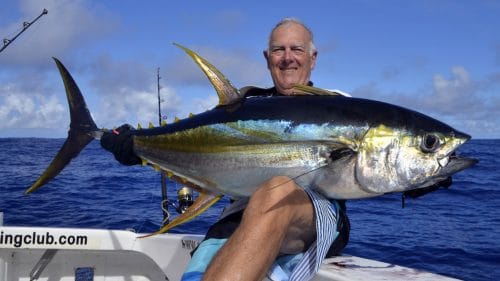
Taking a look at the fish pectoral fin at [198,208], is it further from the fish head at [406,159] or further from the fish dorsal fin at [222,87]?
the fish head at [406,159]

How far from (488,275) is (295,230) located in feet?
15.8

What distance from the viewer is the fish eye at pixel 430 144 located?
8.19 ft

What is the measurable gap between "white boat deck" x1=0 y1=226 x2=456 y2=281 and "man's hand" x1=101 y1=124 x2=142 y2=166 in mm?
1246

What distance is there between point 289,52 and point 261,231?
5.87ft

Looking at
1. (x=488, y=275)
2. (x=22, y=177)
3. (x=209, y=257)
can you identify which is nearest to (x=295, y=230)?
(x=209, y=257)

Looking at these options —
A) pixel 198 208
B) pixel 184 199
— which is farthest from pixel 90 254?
pixel 198 208

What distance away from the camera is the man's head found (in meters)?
3.89

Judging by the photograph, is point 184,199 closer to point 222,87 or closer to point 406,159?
point 222,87

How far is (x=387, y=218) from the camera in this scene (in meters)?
10.4

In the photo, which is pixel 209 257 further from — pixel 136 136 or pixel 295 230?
pixel 136 136

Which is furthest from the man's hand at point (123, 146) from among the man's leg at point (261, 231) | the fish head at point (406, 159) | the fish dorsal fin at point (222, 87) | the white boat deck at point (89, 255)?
the fish head at point (406, 159)

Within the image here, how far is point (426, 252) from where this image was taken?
24.6ft

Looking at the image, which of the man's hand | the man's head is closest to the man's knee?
the man's hand

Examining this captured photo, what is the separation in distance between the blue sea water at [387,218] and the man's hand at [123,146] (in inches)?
199
